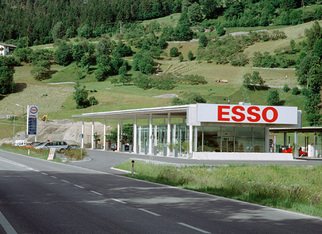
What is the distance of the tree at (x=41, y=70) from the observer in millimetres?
159375

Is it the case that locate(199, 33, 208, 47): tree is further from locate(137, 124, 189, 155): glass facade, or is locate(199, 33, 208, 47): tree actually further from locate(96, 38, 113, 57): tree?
locate(137, 124, 189, 155): glass facade

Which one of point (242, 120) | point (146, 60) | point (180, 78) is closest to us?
point (242, 120)

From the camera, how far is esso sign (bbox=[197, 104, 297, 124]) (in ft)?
154

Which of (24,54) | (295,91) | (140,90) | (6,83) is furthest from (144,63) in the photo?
(295,91)

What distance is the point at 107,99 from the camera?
121375 millimetres

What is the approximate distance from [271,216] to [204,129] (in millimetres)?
36883

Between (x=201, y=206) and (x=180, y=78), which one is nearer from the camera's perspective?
(x=201, y=206)

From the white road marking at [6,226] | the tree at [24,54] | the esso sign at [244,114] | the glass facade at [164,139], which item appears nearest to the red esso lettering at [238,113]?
the esso sign at [244,114]

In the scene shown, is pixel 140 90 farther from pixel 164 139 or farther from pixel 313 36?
pixel 164 139

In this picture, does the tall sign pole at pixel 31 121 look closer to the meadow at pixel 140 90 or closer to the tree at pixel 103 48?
the meadow at pixel 140 90

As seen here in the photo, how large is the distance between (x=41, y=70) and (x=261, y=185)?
149m

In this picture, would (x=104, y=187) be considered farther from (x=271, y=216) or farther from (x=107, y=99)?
(x=107, y=99)

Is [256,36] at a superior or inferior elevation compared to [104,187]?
superior

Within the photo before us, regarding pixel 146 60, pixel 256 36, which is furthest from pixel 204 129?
pixel 256 36
